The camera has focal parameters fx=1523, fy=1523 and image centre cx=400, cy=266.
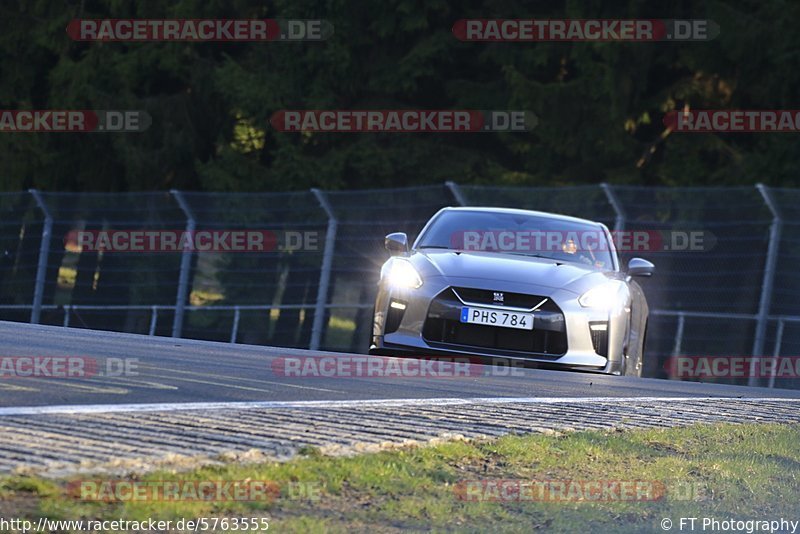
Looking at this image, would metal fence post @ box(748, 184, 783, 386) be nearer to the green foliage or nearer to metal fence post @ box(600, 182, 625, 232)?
metal fence post @ box(600, 182, 625, 232)

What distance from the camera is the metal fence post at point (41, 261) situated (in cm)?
2023

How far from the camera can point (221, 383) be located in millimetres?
8164

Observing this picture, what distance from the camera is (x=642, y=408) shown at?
345 inches

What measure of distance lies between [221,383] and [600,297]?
12.9 feet

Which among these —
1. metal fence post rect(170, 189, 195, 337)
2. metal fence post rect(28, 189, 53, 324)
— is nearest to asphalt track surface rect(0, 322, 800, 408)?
metal fence post rect(170, 189, 195, 337)

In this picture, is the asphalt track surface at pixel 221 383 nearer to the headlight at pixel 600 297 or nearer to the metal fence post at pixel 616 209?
the headlight at pixel 600 297

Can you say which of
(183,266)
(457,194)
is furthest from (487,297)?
(183,266)

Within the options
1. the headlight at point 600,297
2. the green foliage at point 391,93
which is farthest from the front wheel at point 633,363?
the green foliage at point 391,93

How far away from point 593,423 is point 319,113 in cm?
2130

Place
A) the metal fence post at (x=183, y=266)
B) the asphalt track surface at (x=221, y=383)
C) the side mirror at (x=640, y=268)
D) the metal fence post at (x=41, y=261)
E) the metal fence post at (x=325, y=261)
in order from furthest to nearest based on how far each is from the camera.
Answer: the metal fence post at (x=41, y=261), the metal fence post at (x=183, y=266), the metal fence post at (x=325, y=261), the side mirror at (x=640, y=268), the asphalt track surface at (x=221, y=383)

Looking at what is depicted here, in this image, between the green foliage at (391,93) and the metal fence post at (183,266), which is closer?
the metal fence post at (183,266)

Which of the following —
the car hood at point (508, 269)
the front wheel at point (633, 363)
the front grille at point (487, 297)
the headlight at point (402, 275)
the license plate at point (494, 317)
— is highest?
the car hood at point (508, 269)

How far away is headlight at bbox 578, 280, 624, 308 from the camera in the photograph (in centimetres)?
1111

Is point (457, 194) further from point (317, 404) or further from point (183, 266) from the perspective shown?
point (317, 404)
